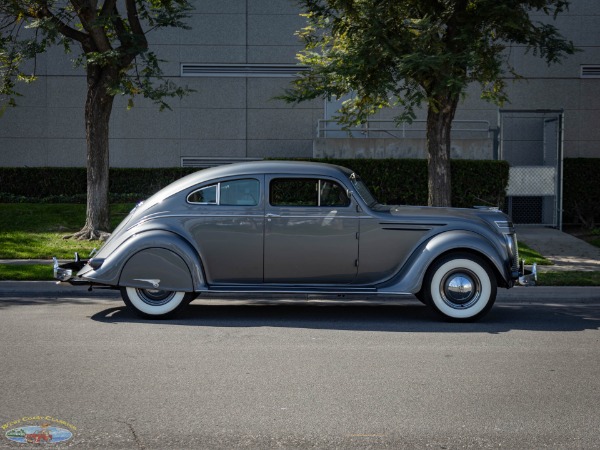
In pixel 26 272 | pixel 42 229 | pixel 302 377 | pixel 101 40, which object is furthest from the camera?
pixel 42 229

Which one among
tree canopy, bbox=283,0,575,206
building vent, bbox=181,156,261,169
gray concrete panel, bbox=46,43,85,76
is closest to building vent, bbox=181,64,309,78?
building vent, bbox=181,156,261,169

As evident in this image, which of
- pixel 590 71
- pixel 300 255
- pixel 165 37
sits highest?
pixel 165 37

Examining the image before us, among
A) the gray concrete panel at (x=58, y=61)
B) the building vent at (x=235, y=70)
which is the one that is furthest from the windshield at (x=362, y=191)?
the gray concrete panel at (x=58, y=61)

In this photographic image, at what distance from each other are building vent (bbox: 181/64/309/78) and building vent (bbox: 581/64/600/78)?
27.1ft

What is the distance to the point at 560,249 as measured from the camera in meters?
15.7

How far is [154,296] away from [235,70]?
51.7ft

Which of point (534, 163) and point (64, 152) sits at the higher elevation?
point (64, 152)

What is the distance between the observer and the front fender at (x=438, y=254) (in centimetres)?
870

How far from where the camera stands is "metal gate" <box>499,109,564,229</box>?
1891 centimetres


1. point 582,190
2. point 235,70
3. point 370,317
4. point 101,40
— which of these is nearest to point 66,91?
point 235,70

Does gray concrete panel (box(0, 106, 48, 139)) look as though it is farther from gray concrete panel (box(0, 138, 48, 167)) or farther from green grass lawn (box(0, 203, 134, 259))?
green grass lawn (box(0, 203, 134, 259))

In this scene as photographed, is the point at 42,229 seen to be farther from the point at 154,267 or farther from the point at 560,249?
the point at 560,249

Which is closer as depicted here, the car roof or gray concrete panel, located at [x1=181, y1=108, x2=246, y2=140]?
the car roof

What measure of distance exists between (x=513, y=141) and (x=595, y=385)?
56.5 feet
